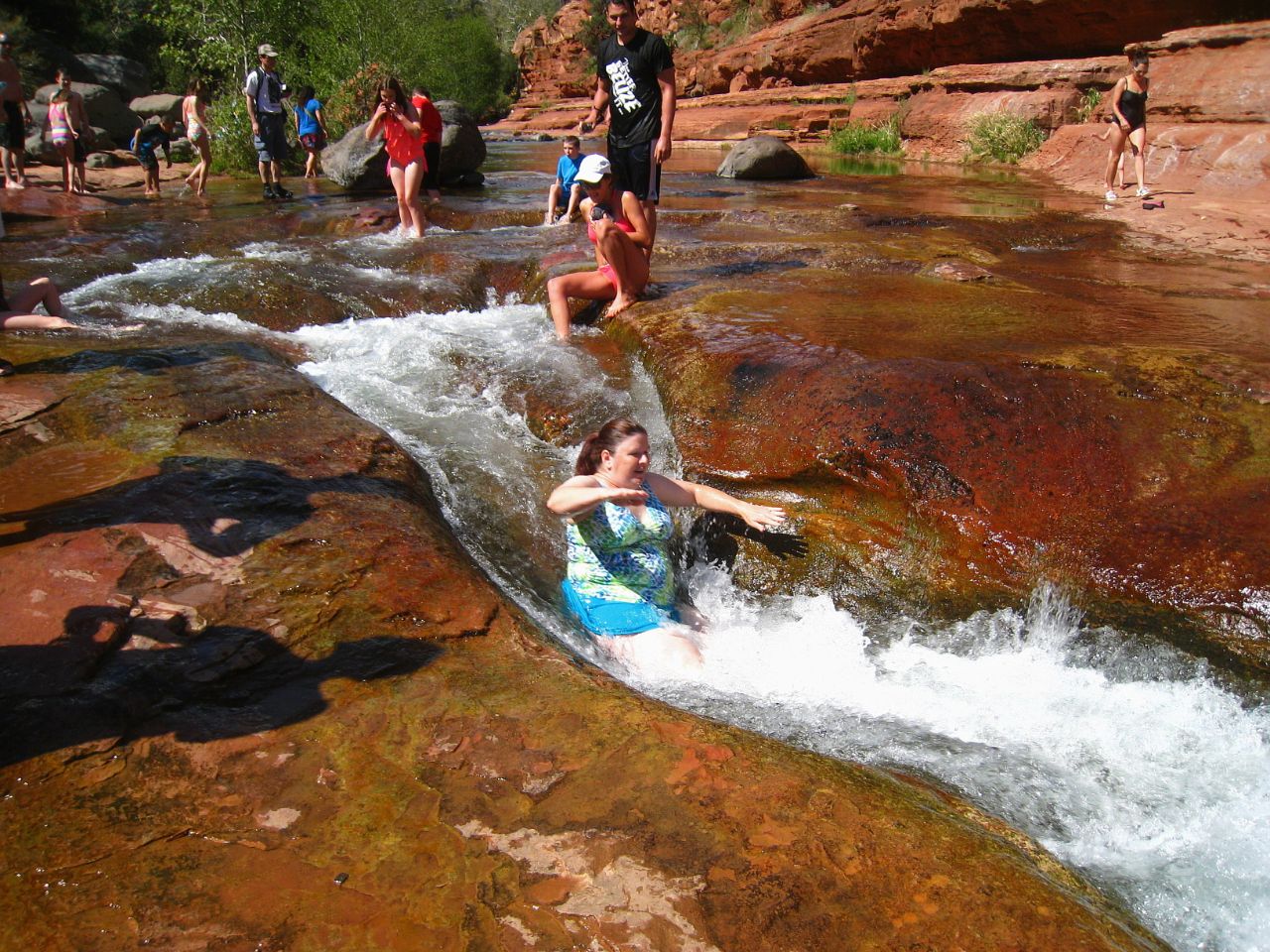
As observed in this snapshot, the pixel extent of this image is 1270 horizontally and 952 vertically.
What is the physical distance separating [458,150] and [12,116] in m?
5.90

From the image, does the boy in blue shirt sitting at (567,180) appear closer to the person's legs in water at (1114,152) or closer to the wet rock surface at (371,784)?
the person's legs in water at (1114,152)

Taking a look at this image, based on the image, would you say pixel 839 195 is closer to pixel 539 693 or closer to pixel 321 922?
pixel 539 693

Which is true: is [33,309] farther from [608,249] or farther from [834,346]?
[834,346]

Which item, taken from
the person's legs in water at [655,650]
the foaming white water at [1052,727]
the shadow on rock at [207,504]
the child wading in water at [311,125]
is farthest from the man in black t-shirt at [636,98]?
the child wading in water at [311,125]

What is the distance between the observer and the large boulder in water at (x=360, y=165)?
13.4 meters

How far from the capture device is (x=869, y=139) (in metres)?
22.7

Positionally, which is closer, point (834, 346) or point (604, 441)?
point (604, 441)

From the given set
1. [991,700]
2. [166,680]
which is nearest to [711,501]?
[991,700]

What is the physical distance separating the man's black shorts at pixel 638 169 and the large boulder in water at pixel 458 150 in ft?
27.3

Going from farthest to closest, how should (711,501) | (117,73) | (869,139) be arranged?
(117,73)
(869,139)
(711,501)

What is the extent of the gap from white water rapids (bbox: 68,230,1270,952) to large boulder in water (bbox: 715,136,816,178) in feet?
A: 37.7

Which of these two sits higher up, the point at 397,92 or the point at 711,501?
the point at 397,92

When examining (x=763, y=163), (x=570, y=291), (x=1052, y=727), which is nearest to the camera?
(x=1052, y=727)

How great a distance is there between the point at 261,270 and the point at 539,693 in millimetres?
6545
